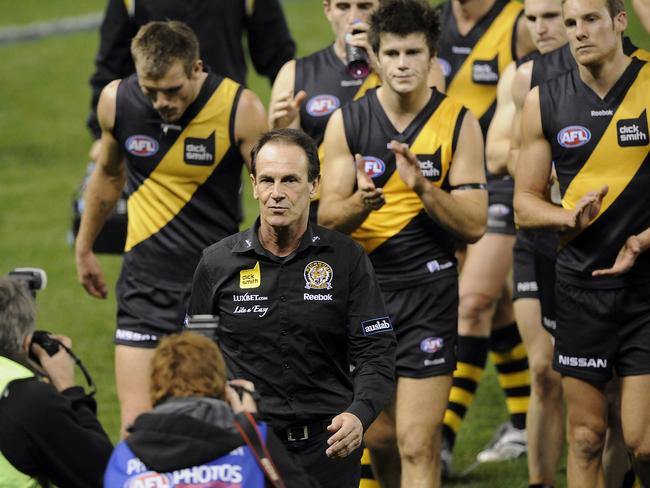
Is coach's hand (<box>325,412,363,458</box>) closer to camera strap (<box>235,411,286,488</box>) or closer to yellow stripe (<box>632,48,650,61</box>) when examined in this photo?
camera strap (<box>235,411,286,488</box>)

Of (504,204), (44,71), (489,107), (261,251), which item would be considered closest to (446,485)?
(504,204)

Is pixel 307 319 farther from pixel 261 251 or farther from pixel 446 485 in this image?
pixel 446 485

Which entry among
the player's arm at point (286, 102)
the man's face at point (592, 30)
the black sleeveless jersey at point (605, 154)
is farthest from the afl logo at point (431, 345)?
the man's face at point (592, 30)

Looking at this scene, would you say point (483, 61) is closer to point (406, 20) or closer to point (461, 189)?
point (406, 20)

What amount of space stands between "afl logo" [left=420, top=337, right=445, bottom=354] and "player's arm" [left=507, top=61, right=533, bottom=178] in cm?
105

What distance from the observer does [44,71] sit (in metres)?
26.2

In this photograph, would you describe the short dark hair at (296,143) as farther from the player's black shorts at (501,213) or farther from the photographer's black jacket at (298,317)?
the player's black shorts at (501,213)

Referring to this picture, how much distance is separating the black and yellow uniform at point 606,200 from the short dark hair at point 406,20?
0.70 m

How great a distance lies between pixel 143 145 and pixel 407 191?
60.9 inches

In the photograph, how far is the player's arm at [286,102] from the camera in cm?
873

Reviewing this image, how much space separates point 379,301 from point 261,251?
1.87ft

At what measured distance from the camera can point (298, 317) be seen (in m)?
6.91

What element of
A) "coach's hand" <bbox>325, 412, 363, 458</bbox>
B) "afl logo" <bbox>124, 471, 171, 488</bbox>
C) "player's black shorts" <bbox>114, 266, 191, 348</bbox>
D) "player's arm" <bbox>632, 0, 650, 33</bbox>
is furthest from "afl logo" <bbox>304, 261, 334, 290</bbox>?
"player's arm" <bbox>632, 0, 650, 33</bbox>

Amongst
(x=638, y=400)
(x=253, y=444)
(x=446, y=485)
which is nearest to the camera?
(x=253, y=444)
